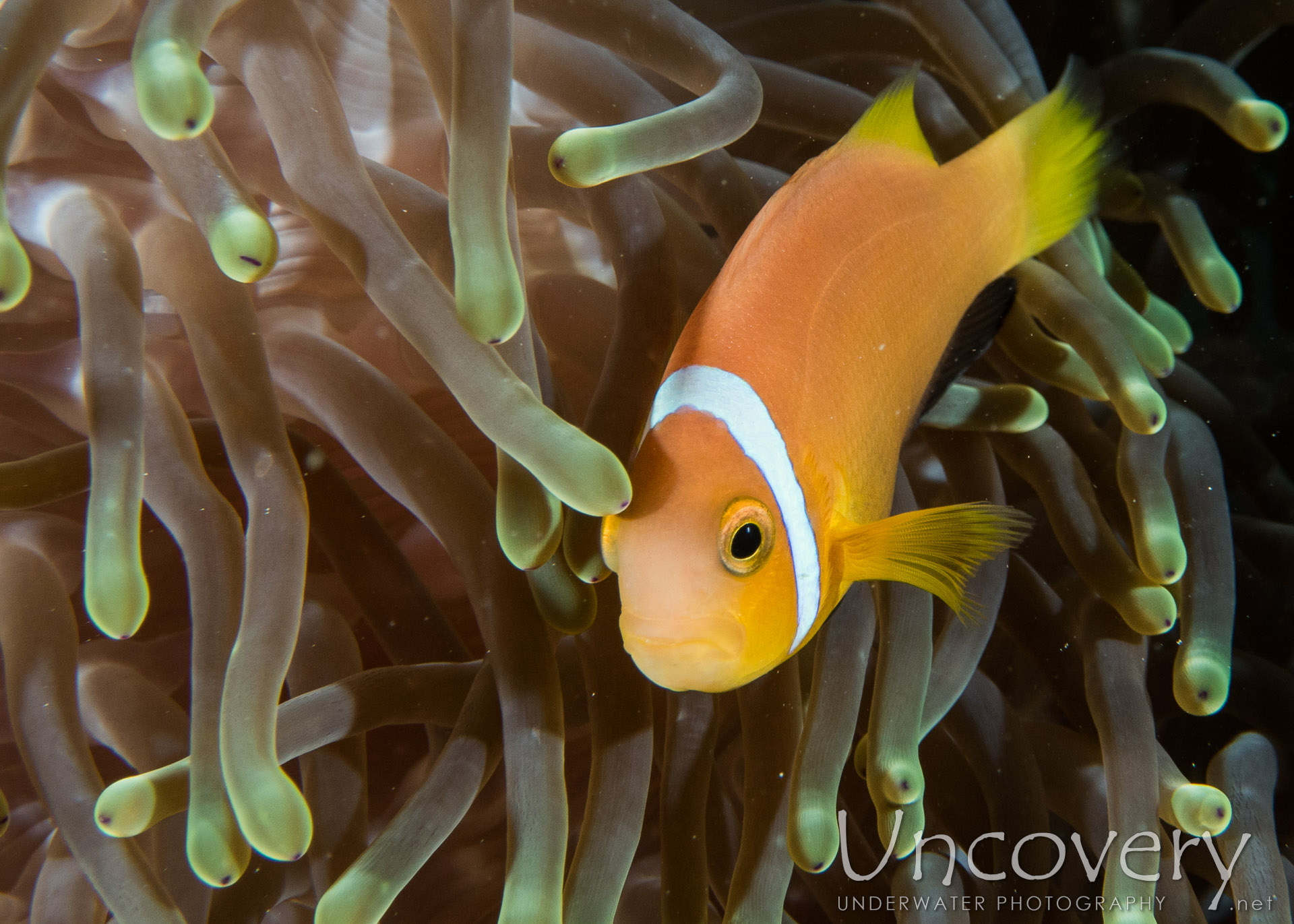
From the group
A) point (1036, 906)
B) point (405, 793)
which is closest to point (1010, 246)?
point (1036, 906)

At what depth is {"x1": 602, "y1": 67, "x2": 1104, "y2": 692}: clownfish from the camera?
2.05ft

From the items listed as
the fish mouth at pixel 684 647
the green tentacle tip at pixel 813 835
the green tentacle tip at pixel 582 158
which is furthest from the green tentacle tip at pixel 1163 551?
the green tentacle tip at pixel 582 158

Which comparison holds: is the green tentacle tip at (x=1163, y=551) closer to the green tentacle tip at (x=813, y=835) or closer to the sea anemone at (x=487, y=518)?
the sea anemone at (x=487, y=518)

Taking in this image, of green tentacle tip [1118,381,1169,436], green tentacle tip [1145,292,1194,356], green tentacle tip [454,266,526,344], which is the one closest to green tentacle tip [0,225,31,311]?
green tentacle tip [454,266,526,344]

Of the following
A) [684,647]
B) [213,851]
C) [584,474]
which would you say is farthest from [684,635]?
[213,851]

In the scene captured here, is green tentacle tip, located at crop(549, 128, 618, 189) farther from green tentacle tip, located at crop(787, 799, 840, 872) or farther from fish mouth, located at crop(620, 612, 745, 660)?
green tentacle tip, located at crop(787, 799, 840, 872)

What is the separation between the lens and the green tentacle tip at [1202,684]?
2.99 feet

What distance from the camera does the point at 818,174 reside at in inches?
31.4

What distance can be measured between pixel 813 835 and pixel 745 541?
29cm

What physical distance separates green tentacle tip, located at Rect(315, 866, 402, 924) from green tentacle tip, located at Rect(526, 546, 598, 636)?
241 mm

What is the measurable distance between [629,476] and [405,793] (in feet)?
1.89

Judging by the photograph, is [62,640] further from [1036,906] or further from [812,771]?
[1036,906]

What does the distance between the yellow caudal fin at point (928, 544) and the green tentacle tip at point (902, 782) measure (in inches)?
6.1

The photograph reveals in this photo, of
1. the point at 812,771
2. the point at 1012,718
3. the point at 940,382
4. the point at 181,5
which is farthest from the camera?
the point at 1012,718
